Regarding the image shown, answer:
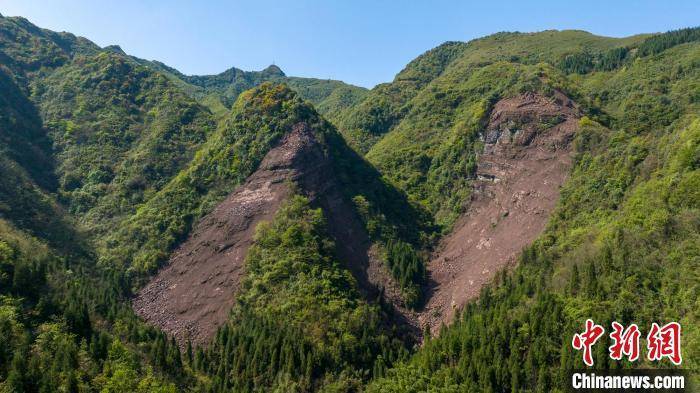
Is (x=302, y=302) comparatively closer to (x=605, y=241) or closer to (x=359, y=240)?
(x=359, y=240)

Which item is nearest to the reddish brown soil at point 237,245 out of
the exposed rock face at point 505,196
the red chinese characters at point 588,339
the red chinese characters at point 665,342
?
the exposed rock face at point 505,196

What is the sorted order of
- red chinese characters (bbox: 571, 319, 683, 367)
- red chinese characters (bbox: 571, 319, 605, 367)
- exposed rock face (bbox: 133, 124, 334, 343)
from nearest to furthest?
red chinese characters (bbox: 571, 319, 683, 367), red chinese characters (bbox: 571, 319, 605, 367), exposed rock face (bbox: 133, 124, 334, 343)

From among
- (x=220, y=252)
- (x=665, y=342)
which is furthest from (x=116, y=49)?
(x=665, y=342)

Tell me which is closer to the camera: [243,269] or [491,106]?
[243,269]

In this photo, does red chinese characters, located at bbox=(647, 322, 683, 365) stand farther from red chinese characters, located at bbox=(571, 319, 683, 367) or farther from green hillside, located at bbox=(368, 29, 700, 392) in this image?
green hillside, located at bbox=(368, 29, 700, 392)

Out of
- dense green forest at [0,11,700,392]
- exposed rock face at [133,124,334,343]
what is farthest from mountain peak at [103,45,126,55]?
exposed rock face at [133,124,334,343]

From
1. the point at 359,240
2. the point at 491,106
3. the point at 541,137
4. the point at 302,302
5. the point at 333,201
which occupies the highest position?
the point at 491,106

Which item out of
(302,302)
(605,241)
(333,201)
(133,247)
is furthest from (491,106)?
(133,247)
